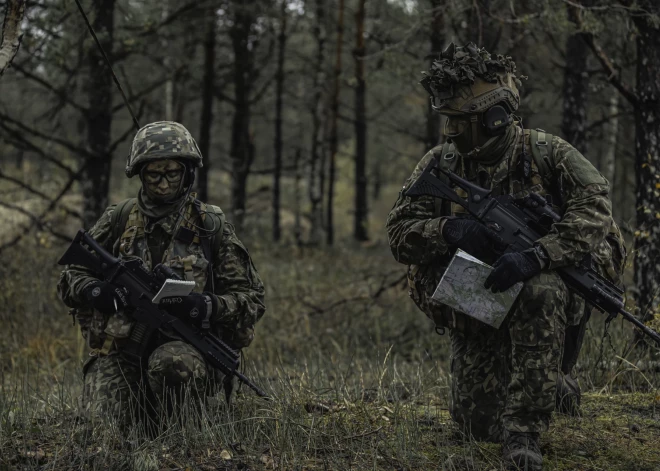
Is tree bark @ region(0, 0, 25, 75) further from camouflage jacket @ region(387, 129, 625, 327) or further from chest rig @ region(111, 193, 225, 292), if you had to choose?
camouflage jacket @ region(387, 129, 625, 327)

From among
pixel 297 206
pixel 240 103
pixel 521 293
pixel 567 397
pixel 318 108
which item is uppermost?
pixel 318 108

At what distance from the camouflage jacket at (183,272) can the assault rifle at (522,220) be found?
113 centimetres

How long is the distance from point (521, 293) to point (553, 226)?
373 mm

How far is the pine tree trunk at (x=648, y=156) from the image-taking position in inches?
233

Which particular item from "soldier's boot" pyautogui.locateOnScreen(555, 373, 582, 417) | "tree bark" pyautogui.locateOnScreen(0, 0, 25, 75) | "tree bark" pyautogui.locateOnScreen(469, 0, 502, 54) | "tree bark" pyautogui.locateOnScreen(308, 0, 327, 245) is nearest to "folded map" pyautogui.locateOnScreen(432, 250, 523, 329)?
"soldier's boot" pyautogui.locateOnScreen(555, 373, 582, 417)

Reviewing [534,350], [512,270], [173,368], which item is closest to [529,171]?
[512,270]

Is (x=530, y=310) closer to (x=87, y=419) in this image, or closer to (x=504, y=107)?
(x=504, y=107)

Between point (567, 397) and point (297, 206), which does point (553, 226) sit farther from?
point (297, 206)

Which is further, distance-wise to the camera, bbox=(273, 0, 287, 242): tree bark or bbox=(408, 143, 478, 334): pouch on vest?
bbox=(273, 0, 287, 242): tree bark

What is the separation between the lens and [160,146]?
4.23 meters

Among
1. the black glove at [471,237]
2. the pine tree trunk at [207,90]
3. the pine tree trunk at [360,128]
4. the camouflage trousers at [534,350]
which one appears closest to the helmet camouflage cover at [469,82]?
the black glove at [471,237]

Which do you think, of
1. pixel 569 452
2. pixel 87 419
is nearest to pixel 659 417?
pixel 569 452

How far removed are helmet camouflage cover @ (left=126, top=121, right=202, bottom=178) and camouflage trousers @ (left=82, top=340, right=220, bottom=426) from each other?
1.03 metres

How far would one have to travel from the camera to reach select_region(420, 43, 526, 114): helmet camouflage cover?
3908mm
